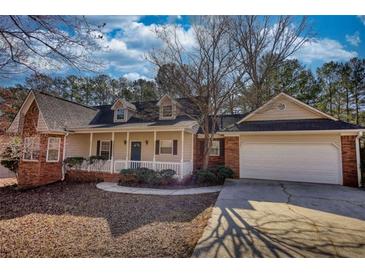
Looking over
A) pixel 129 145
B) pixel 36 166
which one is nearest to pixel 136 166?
pixel 129 145

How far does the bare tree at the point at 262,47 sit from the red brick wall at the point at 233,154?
13.1 feet

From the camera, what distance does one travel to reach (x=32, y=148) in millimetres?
10383

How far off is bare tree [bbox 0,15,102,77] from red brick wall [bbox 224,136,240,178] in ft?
23.7

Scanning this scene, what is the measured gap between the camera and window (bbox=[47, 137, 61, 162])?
34.6ft

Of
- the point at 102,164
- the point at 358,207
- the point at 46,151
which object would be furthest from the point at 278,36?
the point at 46,151

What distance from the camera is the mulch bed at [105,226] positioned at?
3207 millimetres

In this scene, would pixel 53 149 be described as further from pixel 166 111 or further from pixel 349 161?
pixel 349 161

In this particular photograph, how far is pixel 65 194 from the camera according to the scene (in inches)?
306

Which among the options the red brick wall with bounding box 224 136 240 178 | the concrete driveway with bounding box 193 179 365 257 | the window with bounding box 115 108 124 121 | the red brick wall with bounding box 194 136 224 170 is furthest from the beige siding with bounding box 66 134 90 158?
the concrete driveway with bounding box 193 179 365 257

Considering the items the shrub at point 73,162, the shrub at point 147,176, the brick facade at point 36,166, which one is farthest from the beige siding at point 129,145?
the shrub at point 147,176

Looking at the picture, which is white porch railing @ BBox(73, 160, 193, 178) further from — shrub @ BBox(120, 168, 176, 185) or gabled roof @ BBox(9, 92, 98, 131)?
gabled roof @ BBox(9, 92, 98, 131)

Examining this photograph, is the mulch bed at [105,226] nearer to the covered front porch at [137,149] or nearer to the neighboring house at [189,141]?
the covered front porch at [137,149]

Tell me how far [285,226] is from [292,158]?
574cm
